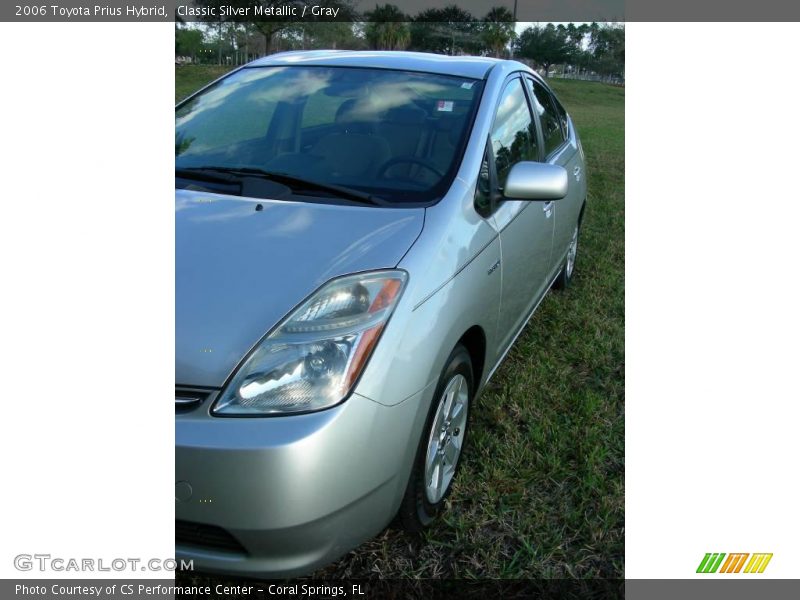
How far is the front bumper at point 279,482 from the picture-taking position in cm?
159

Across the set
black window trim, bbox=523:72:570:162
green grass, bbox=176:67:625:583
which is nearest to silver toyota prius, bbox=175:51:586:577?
green grass, bbox=176:67:625:583

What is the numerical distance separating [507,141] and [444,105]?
0.36m

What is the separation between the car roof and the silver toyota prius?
0.02 m

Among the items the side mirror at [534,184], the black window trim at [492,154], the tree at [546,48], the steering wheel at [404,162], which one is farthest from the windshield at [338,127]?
the tree at [546,48]

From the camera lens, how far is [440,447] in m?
2.28

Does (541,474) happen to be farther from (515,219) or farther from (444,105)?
(444,105)

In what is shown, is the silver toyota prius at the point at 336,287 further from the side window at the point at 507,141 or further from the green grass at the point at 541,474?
the green grass at the point at 541,474

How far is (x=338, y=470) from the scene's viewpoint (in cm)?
166

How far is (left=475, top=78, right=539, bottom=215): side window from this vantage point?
8.37 feet

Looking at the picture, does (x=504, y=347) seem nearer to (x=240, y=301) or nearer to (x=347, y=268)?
(x=347, y=268)

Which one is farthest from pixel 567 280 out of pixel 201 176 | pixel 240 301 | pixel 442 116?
pixel 240 301

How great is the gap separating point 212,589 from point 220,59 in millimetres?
2713

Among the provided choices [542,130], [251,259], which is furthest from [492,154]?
[251,259]

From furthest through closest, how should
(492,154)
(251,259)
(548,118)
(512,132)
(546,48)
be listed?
(546,48)
(548,118)
(512,132)
(492,154)
(251,259)
